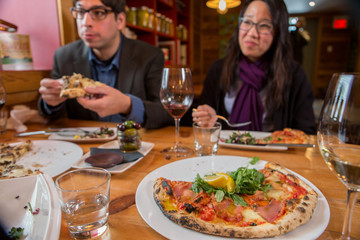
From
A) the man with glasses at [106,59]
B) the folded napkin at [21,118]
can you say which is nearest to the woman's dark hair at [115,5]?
the man with glasses at [106,59]

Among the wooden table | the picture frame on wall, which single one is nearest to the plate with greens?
the wooden table

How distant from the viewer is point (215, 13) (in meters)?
6.23

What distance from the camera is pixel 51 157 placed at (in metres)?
1.05

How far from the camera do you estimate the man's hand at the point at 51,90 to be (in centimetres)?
155

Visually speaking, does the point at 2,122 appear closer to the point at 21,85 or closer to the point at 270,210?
the point at 21,85

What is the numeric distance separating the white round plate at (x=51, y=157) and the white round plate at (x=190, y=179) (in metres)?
0.40

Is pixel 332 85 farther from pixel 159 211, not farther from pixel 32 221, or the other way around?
pixel 32 221

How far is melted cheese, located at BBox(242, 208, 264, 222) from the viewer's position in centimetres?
57

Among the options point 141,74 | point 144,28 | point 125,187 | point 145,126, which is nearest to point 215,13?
point 144,28

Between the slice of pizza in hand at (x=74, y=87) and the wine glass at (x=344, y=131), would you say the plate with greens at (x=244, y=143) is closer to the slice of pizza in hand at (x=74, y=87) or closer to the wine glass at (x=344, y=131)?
the wine glass at (x=344, y=131)

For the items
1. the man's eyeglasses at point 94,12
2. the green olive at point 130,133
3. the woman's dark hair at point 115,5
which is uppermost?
the woman's dark hair at point 115,5

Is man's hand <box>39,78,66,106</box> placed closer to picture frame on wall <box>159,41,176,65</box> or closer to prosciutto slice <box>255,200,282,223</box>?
prosciutto slice <box>255,200,282,223</box>

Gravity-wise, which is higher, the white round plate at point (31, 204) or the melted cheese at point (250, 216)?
the white round plate at point (31, 204)

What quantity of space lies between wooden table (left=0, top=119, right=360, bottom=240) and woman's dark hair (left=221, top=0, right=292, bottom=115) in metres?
0.90
